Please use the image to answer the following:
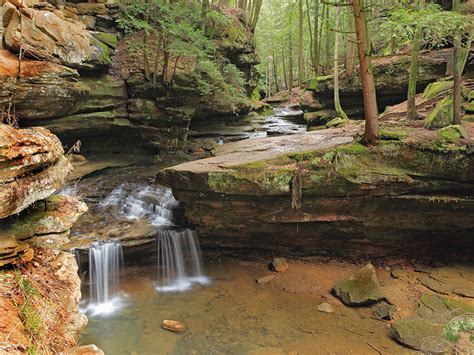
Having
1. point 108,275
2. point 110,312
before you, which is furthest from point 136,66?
point 110,312

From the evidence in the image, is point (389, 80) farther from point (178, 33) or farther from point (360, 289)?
point (360, 289)

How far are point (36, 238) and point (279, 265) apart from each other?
7.40 metres

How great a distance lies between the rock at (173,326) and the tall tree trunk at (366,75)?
23.1 feet

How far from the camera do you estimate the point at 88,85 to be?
1326 cm

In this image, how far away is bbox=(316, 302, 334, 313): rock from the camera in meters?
8.10

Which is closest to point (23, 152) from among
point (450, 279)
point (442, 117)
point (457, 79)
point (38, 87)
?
point (38, 87)

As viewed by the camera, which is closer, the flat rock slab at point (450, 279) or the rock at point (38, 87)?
the flat rock slab at point (450, 279)

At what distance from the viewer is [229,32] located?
2058 centimetres

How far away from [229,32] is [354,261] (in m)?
16.1

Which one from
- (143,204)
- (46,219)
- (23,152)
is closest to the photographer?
(23,152)

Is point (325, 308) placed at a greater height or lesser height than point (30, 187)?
lesser

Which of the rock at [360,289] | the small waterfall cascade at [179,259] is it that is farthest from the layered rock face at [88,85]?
the rock at [360,289]

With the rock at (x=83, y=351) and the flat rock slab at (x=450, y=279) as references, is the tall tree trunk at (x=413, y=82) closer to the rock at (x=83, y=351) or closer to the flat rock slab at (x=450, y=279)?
the flat rock slab at (x=450, y=279)

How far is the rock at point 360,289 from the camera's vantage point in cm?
822
